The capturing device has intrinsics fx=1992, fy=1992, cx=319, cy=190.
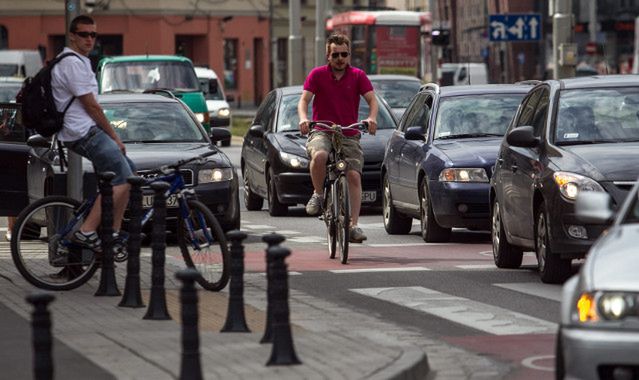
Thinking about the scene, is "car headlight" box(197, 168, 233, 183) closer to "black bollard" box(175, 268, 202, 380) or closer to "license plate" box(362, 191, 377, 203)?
"license plate" box(362, 191, 377, 203)

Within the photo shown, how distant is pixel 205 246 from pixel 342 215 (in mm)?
3123

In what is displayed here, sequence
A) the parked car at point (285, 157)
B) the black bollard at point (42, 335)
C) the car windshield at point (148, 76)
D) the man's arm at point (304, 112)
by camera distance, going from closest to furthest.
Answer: the black bollard at point (42, 335)
the man's arm at point (304, 112)
the parked car at point (285, 157)
the car windshield at point (148, 76)

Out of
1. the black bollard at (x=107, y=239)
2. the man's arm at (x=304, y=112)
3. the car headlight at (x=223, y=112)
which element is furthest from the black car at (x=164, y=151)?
the car headlight at (x=223, y=112)

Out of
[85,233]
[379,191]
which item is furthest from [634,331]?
[379,191]

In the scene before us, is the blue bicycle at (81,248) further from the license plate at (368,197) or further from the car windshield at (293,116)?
the car windshield at (293,116)

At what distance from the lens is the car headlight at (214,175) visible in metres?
18.8

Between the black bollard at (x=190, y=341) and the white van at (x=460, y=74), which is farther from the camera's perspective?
the white van at (x=460, y=74)

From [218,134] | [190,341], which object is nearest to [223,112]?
[218,134]

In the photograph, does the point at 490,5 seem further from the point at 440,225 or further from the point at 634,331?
the point at 634,331

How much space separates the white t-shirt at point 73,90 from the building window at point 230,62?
7690 centimetres

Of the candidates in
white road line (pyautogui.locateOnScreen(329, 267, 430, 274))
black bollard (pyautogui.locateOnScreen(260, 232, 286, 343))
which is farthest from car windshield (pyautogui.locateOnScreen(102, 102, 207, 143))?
black bollard (pyautogui.locateOnScreen(260, 232, 286, 343))

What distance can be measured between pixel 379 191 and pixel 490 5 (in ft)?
217

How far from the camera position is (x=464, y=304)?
1291 centimetres

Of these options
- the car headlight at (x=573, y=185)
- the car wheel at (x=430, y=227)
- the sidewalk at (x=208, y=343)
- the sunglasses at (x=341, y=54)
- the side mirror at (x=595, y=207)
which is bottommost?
the car wheel at (x=430, y=227)
